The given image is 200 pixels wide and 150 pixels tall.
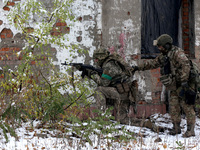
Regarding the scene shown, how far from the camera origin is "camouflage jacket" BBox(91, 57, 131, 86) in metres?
5.33

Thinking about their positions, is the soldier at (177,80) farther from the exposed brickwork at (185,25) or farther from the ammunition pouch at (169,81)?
the exposed brickwork at (185,25)

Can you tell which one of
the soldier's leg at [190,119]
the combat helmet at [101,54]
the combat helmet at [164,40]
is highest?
the combat helmet at [164,40]

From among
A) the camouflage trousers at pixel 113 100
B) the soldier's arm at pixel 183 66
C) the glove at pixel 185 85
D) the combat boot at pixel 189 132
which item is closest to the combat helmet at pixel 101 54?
the camouflage trousers at pixel 113 100

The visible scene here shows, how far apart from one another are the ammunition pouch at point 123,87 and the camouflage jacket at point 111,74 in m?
0.08

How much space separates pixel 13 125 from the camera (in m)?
4.64

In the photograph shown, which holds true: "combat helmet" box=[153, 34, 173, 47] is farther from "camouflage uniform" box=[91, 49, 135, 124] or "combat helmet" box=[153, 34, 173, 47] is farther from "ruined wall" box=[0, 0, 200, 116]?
"ruined wall" box=[0, 0, 200, 116]

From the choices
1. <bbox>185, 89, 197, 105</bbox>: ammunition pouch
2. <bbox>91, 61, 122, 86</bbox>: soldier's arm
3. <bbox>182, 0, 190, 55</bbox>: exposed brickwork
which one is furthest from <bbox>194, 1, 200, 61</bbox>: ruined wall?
<bbox>91, 61, 122, 86</bbox>: soldier's arm

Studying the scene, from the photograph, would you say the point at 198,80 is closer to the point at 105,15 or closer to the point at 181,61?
the point at 181,61

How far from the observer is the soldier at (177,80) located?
4.90 meters

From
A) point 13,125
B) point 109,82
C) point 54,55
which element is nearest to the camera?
point 13,125

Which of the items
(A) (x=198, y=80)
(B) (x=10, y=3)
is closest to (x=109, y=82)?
(A) (x=198, y=80)

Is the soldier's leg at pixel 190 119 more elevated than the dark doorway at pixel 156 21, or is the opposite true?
the dark doorway at pixel 156 21

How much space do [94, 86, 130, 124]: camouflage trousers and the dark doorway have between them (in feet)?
4.02

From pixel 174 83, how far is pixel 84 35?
80.8 inches
